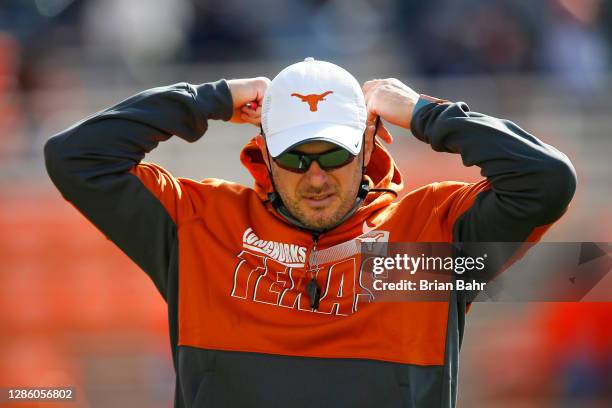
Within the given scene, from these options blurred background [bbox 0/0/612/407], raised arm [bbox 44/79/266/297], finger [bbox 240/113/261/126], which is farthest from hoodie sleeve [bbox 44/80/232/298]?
blurred background [bbox 0/0/612/407]

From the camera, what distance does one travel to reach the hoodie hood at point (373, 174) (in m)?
3.35

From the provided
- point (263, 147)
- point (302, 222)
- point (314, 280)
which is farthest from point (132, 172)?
point (314, 280)

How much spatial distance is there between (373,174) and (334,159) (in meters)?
0.36

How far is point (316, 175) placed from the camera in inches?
124

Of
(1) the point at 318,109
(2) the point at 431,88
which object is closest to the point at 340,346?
(1) the point at 318,109

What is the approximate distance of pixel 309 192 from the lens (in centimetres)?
318

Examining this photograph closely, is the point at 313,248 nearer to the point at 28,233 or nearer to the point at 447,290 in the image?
the point at 447,290

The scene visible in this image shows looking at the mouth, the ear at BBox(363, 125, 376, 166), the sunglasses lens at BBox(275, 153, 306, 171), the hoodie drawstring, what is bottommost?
the hoodie drawstring

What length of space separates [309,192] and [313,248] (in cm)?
18

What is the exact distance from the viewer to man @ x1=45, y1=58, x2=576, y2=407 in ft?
10.1

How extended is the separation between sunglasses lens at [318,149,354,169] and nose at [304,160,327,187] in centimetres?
2

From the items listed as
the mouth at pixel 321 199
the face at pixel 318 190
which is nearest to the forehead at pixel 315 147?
the face at pixel 318 190

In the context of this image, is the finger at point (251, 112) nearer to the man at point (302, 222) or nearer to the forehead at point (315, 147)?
the man at point (302, 222)

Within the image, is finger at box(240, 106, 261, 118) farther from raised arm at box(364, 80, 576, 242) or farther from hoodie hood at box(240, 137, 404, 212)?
raised arm at box(364, 80, 576, 242)
